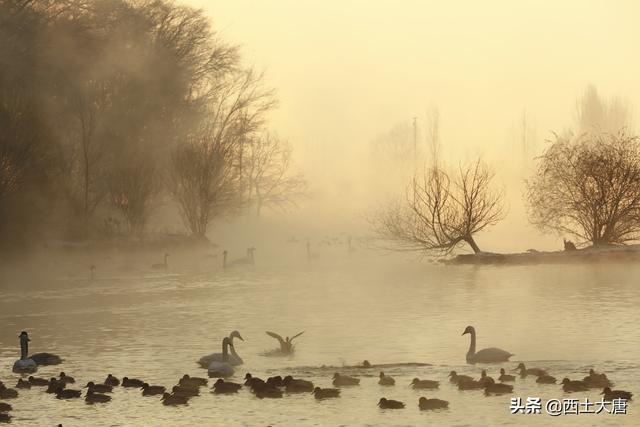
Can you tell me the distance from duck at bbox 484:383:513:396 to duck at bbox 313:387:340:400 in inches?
132

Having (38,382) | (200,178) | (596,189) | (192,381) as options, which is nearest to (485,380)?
(192,381)

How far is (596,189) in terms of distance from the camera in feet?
203

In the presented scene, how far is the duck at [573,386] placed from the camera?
2417 cm

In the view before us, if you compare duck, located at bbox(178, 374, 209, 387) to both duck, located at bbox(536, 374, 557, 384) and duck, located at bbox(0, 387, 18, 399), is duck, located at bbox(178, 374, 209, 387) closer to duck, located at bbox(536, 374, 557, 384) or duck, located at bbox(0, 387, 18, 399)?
duck, located at bbox(0, 387, 18, 399)

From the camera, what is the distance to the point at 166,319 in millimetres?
41781

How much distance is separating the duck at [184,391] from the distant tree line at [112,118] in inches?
1512

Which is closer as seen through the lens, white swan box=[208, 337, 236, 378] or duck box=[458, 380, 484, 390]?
duck box=[458, 380, 484, 390]

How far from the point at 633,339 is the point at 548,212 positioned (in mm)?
31176

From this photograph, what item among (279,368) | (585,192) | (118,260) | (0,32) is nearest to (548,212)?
(585,192)

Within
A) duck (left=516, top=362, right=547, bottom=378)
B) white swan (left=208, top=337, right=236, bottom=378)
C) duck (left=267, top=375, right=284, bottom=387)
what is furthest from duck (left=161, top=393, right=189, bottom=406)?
duck (left=516, top=362, right=547, bottom=378)

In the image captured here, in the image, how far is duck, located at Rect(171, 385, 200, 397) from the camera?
2438 cm

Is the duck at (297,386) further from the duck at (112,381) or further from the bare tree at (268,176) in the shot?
the bare tree at (268,176)

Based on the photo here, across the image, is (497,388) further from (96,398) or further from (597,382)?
(96,398)

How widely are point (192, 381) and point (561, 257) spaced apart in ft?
143
